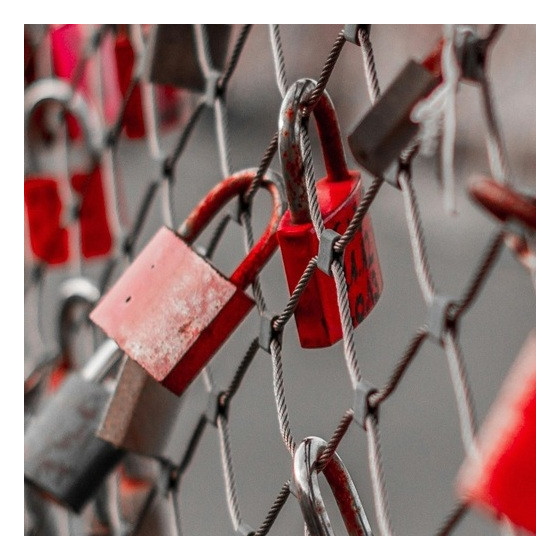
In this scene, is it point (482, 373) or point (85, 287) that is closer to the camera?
point (85, 287)

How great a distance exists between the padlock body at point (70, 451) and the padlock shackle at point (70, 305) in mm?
265

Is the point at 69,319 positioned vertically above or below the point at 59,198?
below

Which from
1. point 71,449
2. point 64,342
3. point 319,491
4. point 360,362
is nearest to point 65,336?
point 64,342

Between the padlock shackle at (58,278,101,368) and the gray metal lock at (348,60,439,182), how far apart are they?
682mm

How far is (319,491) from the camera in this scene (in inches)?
24.3

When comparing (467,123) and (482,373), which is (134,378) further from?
(482,373)

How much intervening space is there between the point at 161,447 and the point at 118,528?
38 cm

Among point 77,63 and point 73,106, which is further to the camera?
point 77,63

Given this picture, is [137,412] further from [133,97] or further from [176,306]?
[133,97]

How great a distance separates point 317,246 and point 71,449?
408 mm

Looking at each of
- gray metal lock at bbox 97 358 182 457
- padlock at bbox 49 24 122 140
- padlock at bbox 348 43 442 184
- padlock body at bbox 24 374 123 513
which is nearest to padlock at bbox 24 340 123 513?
padlock body at bbox 24 374 123 513

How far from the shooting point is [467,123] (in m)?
0.89

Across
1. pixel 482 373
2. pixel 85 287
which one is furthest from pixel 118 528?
pixel 482 373
